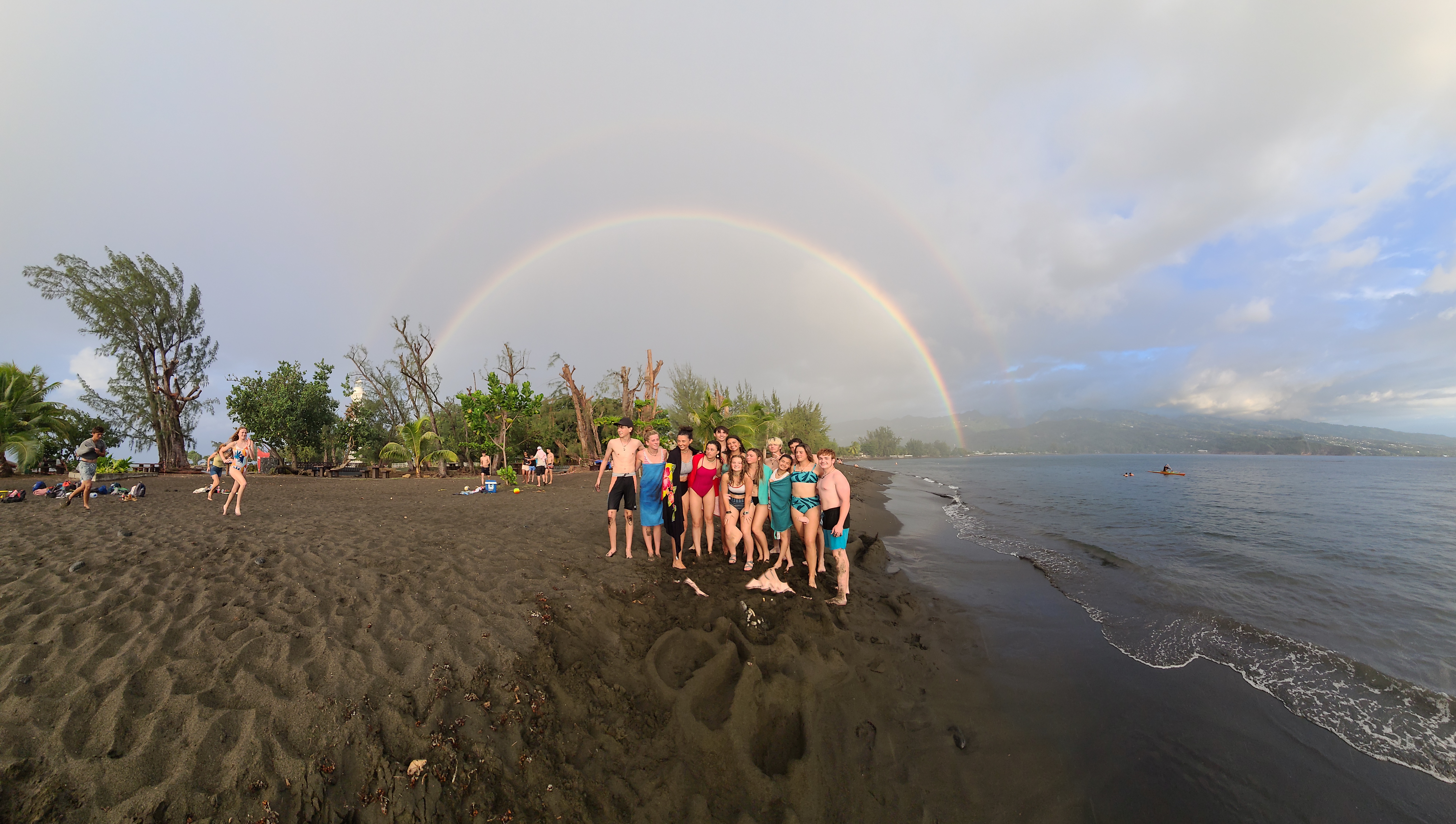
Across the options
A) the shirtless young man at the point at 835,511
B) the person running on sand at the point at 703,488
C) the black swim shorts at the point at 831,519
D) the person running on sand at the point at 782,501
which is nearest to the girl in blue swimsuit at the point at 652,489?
the person running on sand at the point at 703,488

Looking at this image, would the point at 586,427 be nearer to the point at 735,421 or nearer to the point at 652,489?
the point at 735,421

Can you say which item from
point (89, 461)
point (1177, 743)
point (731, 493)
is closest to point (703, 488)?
point (731, 493)

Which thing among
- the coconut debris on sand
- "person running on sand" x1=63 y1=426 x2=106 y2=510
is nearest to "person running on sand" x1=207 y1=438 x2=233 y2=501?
"person running on sand" x1=63 y1=426 x2=106 y2=510

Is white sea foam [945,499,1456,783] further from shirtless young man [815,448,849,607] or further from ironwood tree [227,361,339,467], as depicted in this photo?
ironwood tree [227,361,339,467]

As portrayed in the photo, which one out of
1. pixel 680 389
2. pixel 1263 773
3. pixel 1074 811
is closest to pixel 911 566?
pixel 1263 773

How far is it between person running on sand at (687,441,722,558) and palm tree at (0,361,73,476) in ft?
80.7

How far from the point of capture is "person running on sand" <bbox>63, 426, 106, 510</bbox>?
31.6ft

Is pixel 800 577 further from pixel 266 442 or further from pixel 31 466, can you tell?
pixel 266 442

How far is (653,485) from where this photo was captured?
281 inches

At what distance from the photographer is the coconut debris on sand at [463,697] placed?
8.81ft

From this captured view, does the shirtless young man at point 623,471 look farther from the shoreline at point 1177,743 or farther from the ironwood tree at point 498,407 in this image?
the ironwood tree at point 498,407

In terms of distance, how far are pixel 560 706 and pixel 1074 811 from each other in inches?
148

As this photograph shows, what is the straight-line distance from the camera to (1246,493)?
28.0 m

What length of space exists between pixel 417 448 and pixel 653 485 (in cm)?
2143
